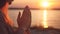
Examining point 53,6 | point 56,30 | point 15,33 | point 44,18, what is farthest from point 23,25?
point 53,6

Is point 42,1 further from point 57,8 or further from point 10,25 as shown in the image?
point 10,25

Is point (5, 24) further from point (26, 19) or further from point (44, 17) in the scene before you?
point (44, 17)

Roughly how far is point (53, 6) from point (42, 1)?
23.6 inches

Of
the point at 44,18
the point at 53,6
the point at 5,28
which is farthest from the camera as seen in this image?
the point at 53,6

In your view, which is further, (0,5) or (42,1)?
(42,1)

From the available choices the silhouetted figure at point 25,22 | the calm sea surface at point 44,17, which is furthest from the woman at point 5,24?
the calm sea surface at point 44,17

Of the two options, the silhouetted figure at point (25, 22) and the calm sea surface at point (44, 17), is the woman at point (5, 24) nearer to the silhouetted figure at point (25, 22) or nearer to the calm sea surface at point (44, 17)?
the silhouetted figure at point (25, 22)

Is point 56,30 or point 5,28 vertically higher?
point 5,28

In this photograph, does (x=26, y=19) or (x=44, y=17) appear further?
(x=44, y=17)

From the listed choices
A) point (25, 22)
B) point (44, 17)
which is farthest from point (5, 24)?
point (44, 17)

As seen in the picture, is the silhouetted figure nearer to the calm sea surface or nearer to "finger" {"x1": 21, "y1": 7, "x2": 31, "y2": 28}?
"finger" {"x1": 21, "y1": 7, "x2": 31, "y2": 28}

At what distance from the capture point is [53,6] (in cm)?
565

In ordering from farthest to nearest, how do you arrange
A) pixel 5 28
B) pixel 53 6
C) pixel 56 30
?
pixel 53 6 < pixel 56 30 < pixel 5 28

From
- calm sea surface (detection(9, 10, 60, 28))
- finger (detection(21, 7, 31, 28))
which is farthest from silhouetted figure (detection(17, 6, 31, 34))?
calm sea surface (detection(9, 10, 60, 28))
